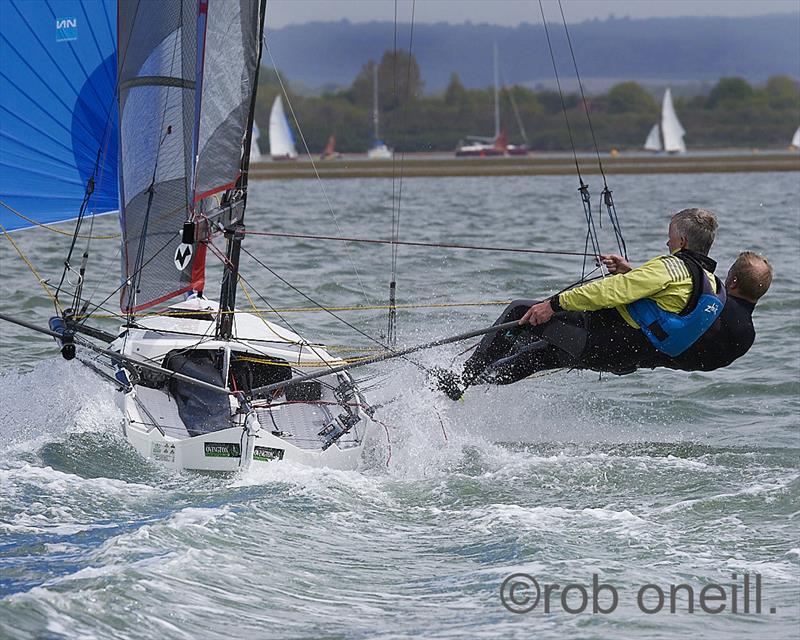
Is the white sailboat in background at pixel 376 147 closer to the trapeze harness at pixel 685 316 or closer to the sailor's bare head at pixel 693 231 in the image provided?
the sailor's bare head at pixel 693 231

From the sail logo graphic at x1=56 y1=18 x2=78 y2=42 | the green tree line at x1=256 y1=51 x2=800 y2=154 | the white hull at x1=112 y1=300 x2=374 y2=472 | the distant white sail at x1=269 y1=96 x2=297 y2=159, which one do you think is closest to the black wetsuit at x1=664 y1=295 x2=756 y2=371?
the white hull at x1=112 y1=300 x2=374 y2=472

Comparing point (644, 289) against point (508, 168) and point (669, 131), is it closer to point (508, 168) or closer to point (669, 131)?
point (508, 168)

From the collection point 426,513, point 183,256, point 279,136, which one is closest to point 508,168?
point 279,136

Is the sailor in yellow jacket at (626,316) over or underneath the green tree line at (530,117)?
underneath

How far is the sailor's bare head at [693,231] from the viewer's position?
210 inches

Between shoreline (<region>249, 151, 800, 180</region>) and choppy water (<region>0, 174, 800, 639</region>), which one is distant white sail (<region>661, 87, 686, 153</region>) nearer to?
shoreline (<region>249, 151, 800, 180</region>)

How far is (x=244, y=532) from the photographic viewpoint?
4.72 m

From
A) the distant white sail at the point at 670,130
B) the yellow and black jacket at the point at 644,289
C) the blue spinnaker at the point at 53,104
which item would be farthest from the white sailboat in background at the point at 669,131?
the yellow and black jacket at the point at 644,289

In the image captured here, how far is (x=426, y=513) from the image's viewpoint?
5148 millimetres

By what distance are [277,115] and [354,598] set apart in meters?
43.1

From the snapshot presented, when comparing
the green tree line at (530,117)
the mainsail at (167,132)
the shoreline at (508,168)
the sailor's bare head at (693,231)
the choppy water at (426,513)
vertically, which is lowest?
the choppy water at (426,513)

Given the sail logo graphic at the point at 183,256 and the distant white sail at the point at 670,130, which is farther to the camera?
the distant white sail at the point at 670,130

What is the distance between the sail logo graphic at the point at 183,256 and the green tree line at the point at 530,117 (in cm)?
4870

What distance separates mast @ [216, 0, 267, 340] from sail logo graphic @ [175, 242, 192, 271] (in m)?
0.26
